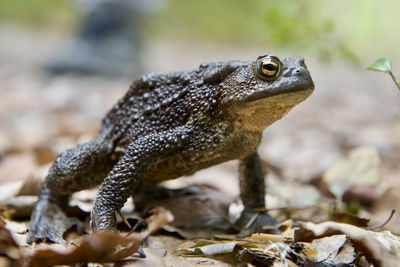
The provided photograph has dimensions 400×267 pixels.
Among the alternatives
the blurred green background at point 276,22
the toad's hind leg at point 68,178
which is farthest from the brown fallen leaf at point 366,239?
the blurred green background at point 276,22

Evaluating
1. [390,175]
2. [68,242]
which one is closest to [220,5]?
[390,175]

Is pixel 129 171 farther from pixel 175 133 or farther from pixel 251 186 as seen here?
pixel 251 186

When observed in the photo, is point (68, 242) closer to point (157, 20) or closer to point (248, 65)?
point (248, 65)

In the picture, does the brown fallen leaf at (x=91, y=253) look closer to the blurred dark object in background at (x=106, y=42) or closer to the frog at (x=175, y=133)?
the frog at (x=175, y=133)

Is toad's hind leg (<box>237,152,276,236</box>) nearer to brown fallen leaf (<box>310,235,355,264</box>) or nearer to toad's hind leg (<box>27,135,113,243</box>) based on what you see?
brown fallen leaf (<box>310,235,355,264</box>)

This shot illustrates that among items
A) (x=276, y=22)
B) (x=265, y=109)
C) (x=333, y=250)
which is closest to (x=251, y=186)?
(x=265, y=109)
